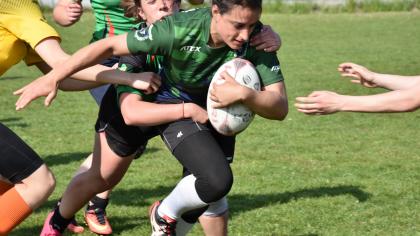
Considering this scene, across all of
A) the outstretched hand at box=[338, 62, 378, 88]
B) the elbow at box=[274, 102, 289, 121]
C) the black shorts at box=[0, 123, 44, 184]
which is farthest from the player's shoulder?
the black shorts at box=[0, 123, 44, 184]

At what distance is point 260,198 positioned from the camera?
749cm

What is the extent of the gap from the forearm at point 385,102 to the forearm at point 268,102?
49 centimetres

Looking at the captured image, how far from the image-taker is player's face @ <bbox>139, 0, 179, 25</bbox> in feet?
18.0

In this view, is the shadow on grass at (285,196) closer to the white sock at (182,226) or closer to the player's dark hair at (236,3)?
the white sock at (182,226)

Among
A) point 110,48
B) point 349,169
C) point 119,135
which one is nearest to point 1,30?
point 110,48

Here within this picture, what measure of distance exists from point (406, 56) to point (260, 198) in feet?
42.9

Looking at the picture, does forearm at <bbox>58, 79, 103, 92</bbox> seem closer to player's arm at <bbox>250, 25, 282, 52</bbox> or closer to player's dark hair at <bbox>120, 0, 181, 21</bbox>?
player's dark hair at <bbox>120, 0, 181, 21</bbox>

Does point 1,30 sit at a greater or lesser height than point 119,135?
greater

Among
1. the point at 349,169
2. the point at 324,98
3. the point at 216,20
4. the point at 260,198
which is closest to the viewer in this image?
the point at 324,98

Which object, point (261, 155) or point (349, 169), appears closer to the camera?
point (349, 169)

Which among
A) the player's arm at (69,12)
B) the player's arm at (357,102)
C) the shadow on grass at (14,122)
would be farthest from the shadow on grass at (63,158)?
the player's arm at (357,102)

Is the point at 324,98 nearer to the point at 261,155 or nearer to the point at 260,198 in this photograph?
the point at 260,198

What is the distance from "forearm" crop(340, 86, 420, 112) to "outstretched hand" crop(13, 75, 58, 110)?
175 centimetres

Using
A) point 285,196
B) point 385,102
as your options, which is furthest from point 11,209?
point 285,196
